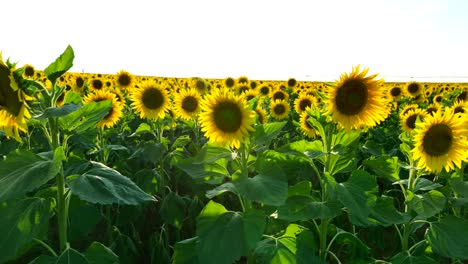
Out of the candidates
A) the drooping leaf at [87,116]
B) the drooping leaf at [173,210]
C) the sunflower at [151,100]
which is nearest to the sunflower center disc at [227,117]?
the drooping leaf at [87,116]

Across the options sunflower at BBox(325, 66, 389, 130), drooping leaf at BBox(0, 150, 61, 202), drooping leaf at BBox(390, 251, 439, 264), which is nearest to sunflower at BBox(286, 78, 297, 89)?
sunflower at BBox(325, 66, 389, 130)

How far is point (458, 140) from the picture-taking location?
3.36 m

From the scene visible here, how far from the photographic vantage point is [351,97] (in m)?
3.37

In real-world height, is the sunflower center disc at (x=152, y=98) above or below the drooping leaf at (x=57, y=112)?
above

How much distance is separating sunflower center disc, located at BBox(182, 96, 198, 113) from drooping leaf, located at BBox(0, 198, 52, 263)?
4.29m

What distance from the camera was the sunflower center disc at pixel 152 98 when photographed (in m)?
6.13

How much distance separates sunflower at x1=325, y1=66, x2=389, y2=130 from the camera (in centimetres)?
323

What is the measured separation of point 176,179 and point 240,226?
335 cm

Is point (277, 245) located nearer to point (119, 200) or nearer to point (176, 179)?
point (119, 200)

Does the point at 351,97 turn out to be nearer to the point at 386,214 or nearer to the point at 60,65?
the point at 386,214

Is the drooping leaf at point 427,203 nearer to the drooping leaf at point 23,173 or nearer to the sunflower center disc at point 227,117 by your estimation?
the sunflower center disc at point 227,117

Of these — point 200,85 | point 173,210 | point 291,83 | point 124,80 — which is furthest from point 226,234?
point 291,83

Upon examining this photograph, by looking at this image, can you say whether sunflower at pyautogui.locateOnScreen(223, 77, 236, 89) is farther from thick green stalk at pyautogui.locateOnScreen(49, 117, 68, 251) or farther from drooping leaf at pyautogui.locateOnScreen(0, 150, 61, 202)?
drooping leaf at pyautogui.locateOnScreen(0, 150, 61, 202)

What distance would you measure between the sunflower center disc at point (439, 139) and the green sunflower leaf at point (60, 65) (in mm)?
2593
